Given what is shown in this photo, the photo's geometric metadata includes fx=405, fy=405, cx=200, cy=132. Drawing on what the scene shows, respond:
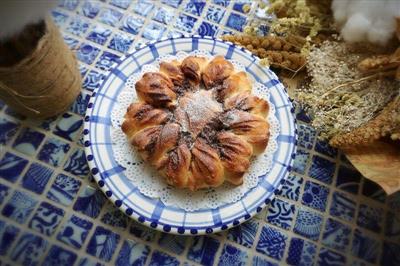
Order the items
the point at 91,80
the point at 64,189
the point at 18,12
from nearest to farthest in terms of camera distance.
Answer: the point at 18,12, the point at 64,189, the point at 91,80

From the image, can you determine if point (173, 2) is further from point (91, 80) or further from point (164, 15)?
point (91, 80)

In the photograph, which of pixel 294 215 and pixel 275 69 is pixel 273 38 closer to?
pixel 275 69

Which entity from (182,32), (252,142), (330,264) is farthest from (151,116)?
(330,264)

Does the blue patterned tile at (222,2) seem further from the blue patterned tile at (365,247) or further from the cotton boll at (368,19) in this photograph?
the blue patterned tile at (365,247)

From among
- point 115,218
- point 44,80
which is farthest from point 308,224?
point 44,80

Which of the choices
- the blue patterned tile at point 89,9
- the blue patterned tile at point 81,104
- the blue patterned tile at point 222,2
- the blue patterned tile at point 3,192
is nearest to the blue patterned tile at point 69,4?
the blue patterned tile at point 89,9

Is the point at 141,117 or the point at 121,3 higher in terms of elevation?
the point at 121,3
